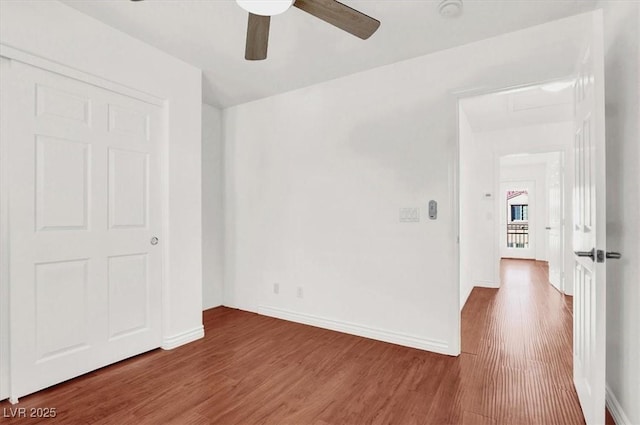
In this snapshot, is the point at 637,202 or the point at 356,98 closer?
the point at 637,202

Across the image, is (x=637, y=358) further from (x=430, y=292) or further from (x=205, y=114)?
(x=205, y=114)

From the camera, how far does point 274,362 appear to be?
2518mm

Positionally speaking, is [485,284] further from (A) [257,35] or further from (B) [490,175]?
(A) [257,35]

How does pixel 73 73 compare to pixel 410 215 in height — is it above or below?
above

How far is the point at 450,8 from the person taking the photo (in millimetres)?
2104

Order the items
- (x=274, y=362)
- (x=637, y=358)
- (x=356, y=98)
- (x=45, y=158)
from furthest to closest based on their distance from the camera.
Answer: (x=356, y=98)
(x=274, y=362)
(x=45, y=158)
(x=637, y=358)

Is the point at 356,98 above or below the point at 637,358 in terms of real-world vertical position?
above

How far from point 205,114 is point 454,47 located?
2853 millimetres

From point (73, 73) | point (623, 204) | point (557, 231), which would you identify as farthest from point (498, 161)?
point (73, 73)

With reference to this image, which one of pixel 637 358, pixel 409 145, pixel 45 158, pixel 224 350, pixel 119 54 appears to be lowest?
pixel 224 350

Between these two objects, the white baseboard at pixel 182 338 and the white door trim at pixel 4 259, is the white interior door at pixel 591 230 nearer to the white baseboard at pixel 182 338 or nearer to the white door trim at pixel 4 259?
the white baseboard at pixel 182 338

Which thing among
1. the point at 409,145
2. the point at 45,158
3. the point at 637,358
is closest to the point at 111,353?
the point at 45,158

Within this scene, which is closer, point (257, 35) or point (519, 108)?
point (257, 35)

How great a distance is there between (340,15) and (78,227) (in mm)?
2218
